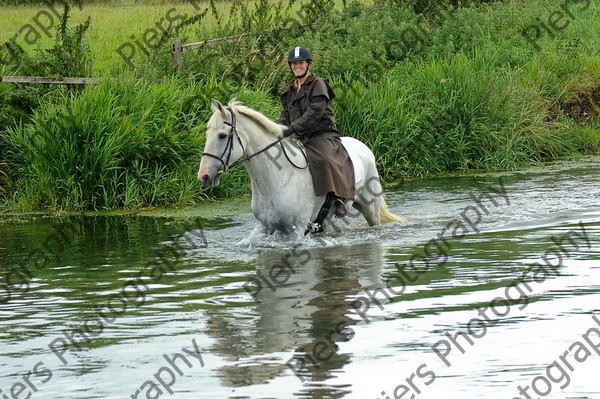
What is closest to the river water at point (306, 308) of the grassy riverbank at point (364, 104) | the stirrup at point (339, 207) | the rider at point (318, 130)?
the stirrup at point (339, 207)

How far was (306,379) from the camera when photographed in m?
5.39

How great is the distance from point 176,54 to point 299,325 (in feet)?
34.7

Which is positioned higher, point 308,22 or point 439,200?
point 308,22

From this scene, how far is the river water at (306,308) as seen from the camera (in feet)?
17.9

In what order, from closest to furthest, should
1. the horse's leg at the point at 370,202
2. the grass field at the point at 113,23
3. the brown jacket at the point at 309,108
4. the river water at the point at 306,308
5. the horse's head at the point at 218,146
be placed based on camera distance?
1. the river water at the point at 306,308
2. the horse's head at the point at 218,146
3. the brown jacket at the point at 309,108
4. the horse's leg at the point at 370,202
5. the grass field at the point at 113,23

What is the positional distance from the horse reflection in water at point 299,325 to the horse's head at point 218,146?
3.36 feet

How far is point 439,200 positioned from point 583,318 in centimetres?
681

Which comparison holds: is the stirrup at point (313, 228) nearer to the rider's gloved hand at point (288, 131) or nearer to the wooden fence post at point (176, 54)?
the rider's gloved hand at point (288, 131)

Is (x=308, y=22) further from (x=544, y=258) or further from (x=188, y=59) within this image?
(x=544, y=258)

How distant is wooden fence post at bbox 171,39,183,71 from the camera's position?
53.3 feet

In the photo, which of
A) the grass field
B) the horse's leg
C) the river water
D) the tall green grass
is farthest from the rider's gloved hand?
the grass field

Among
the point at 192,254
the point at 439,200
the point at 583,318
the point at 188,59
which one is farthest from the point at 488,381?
the point at 188,59

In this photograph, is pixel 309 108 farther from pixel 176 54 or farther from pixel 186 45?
pixel 186 45

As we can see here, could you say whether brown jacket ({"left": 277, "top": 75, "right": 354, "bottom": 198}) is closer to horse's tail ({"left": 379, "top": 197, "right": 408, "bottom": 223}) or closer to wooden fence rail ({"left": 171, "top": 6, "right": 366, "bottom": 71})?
horse's tail ({"left": 379, "top": 197, "right": 408, "bottom": 223})
